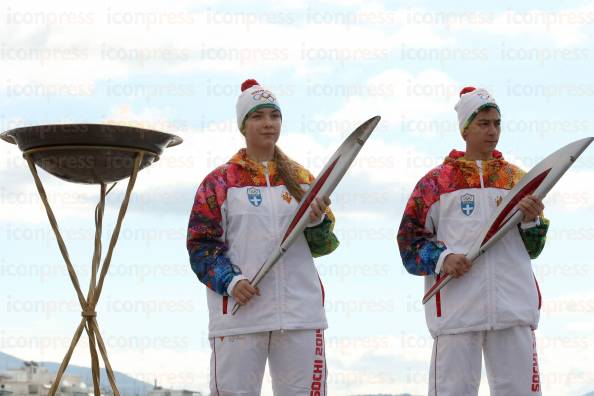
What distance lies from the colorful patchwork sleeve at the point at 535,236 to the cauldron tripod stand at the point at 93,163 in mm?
2227

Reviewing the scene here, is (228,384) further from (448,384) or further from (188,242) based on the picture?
(448,384)

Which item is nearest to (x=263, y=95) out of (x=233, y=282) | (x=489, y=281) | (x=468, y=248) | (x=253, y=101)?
(x=253, y=101)

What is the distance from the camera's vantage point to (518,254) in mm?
5445

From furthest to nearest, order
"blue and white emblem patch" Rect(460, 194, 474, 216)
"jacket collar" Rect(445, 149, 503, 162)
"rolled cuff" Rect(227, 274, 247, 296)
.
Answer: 1. "jacket collar" Rect(445, 149, 503, 162)
2. "blue and white emblem patch" Rect(460, 194, 474, 216)
3. "rolled cuff" Rect(227, 274, 247, 296)

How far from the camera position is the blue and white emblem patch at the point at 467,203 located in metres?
5.48

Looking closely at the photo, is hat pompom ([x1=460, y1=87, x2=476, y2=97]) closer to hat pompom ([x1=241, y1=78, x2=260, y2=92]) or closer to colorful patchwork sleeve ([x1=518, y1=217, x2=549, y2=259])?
colorful patchwork sleeve ([x1=518, y1=217, x2=549, y2=259])

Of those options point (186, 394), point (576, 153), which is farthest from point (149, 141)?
point (186, 394)

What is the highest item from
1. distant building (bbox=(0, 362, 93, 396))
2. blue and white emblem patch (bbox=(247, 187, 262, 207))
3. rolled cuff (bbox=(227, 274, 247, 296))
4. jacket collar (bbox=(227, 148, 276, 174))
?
jacket collar (bbox=(227, 148, 276, 174))

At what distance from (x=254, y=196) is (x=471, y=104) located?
4.57 feet

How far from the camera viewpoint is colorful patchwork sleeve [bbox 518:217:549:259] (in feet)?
17.9

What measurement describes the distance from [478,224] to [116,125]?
7.28 ft

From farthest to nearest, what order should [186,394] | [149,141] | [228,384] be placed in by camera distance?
[186,394] < [149,141] < [228,384]

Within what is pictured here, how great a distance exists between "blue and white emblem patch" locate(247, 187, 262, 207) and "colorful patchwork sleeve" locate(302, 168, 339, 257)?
31cm

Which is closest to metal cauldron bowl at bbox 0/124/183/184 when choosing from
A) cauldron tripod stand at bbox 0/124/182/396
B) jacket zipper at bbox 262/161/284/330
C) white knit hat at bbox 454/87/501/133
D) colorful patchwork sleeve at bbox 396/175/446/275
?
cauldron tripod stand at bbox 0/124/182/396
